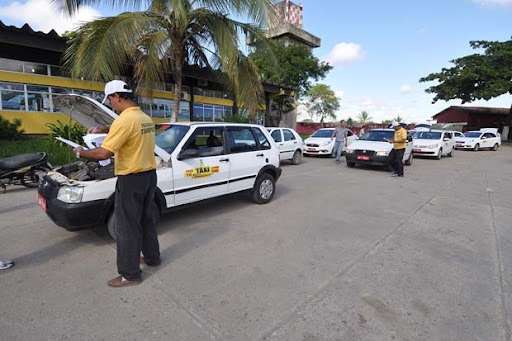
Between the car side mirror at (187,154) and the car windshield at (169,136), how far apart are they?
170 mm

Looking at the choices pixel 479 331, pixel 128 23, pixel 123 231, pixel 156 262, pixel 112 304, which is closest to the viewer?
pixel 479 331

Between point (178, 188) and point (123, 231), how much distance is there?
1.50 meters

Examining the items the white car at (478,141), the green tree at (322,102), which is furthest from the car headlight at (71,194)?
the green tree at (322,102)

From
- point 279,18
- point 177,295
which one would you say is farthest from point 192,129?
point 279,18

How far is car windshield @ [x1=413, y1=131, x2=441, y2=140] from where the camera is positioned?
15617 mm

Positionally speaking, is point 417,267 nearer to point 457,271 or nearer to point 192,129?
point 457,271

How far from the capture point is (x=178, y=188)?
434 cm

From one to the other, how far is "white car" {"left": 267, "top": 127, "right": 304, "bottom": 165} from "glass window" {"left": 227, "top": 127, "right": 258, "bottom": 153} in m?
5.83

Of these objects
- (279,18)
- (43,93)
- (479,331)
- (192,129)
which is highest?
(279,18)

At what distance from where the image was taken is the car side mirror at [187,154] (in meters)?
4.34

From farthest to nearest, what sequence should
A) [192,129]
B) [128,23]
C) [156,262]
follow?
[128,23], [192,129], [156,262]

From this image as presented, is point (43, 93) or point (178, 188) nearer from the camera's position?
point (178, 188)

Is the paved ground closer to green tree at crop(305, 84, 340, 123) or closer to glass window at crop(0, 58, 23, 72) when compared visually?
glass window at crop(0, 58, 23, 72)

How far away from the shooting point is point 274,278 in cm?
313
